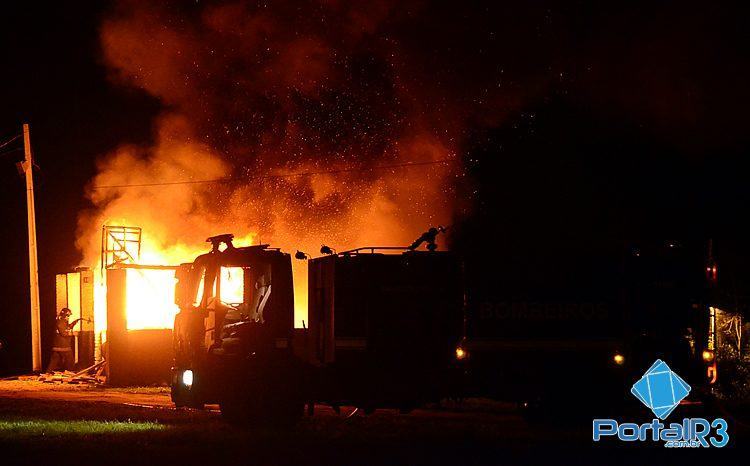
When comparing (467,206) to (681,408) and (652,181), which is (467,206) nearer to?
(652,181)

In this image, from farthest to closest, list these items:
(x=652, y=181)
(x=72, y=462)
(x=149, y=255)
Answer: (x=652, y=181) → (x=149, y=255) → (x=72, y=462)

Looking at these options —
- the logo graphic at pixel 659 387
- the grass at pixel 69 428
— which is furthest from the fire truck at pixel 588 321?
the grass at pixel 69 428

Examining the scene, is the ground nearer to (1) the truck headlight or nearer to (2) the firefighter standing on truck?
(1) the truck headlight

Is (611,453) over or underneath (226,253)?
underneath

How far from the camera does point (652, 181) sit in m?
33.2

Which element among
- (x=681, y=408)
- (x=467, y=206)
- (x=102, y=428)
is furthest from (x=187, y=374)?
(x=467, y=206)

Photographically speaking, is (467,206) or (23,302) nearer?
(467,206)

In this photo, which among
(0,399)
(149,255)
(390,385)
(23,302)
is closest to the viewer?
(390,385)

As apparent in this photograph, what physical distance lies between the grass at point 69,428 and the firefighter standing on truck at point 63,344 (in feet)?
45.0

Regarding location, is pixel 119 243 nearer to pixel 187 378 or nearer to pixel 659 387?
pixel 187 378

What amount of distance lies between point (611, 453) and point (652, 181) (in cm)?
2136

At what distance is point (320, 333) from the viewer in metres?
16.6

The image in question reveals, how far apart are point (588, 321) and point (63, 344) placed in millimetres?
20539

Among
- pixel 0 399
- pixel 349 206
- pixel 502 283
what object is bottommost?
pixel 0 399
